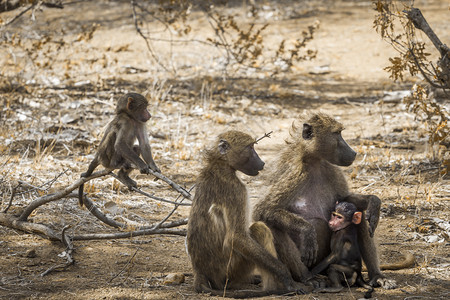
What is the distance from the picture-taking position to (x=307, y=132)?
466cm

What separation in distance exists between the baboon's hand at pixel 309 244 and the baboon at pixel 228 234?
9.7 inches

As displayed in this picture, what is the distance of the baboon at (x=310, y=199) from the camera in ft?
14.4

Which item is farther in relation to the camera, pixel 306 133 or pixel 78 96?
pixel 78 96

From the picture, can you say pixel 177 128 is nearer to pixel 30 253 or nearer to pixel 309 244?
pixel 30 253

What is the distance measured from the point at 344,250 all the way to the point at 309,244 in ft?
1.04

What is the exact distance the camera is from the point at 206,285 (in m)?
4.23

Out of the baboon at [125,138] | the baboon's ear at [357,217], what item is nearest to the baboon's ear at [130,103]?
the baboon at [125,138]

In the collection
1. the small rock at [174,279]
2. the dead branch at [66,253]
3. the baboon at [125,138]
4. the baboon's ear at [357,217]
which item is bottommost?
the small rock at [174,279]

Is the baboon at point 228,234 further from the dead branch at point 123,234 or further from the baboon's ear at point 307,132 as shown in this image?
the dead branch at point 123,234

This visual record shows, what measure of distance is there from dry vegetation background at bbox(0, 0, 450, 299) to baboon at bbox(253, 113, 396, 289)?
1.24 ft

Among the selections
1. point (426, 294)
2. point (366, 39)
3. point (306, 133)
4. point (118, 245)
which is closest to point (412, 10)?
point (306, 133)

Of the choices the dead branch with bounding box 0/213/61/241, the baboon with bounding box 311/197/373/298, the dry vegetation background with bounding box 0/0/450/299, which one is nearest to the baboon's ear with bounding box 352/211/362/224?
the baboon with bounding box 311/197/373/298

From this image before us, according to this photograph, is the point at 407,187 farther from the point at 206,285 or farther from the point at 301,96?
the point at 301,96

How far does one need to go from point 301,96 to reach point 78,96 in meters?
3.86
